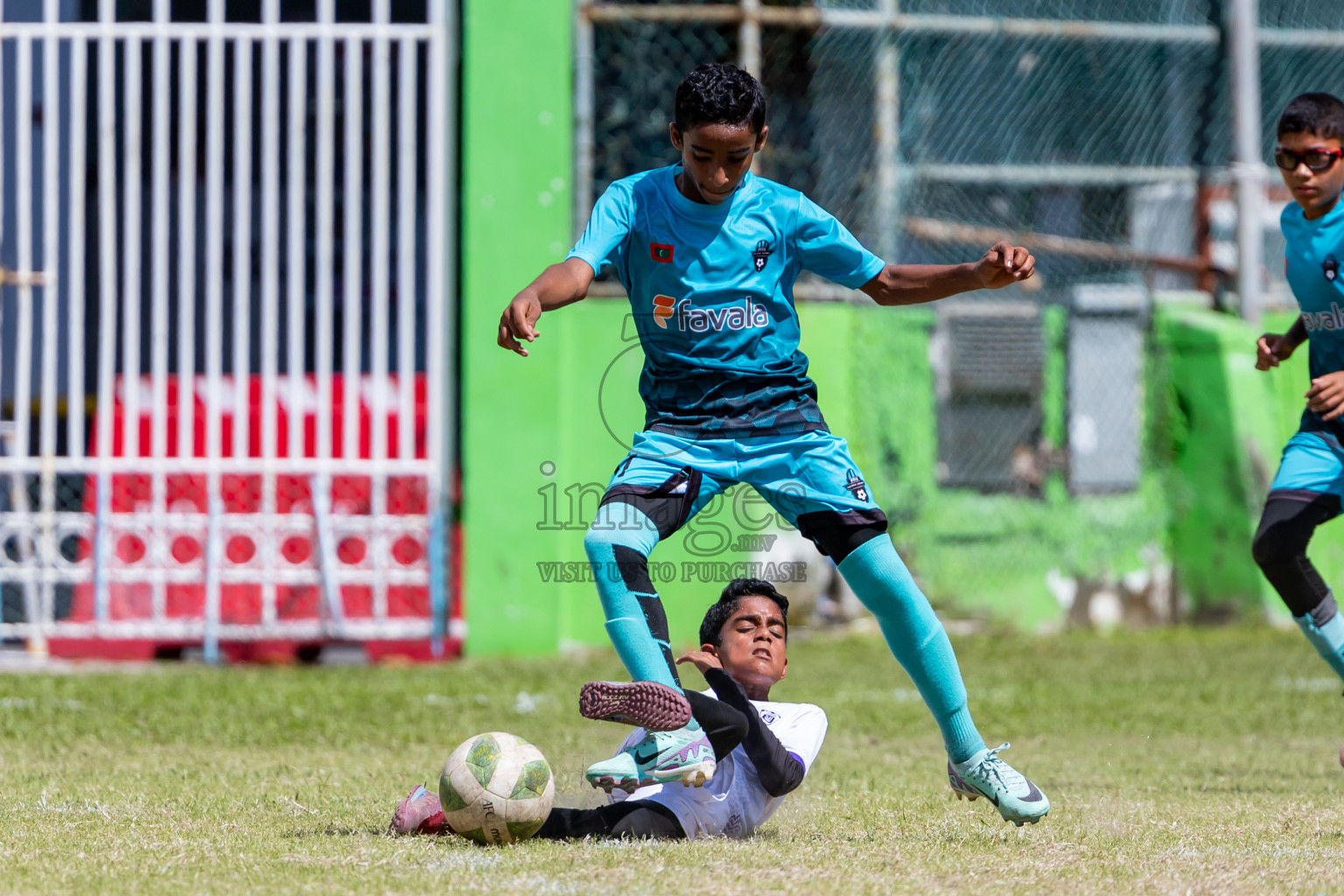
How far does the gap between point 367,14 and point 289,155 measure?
3.22 feet

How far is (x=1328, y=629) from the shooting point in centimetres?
527

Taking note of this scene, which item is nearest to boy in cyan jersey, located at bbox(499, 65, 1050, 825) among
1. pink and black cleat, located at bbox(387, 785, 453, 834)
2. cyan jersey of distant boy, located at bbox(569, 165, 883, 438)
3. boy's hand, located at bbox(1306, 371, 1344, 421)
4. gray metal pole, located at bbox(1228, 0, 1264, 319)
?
cyan jersey of distant boy, located at bbox(569, 165, 883, 438)

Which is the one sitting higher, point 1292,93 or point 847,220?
point 1292,93

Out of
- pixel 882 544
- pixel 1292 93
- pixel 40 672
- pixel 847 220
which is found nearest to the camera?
pixel 882 544

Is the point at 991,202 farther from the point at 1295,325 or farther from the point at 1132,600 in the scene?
the point at 1295,325

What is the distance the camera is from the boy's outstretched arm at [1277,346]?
5.56 m

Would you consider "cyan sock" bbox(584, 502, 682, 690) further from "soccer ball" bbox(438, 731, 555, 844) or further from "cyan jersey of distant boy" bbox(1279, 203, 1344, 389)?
"cyan jersey of distant boy" bbox(1279, 203, 1344, 389)

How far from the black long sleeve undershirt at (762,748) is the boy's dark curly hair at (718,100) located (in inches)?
54.9

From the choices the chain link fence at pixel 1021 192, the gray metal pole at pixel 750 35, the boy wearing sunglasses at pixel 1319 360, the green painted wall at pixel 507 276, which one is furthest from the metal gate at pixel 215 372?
the boy wearing sunglasses at pixel 1319 360

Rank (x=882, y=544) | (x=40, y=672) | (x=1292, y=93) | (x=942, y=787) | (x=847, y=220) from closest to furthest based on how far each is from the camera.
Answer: (x=882, y=544)
(x=942, y=787)
(x=40, y=672)
(x=847, y=220)
(x=1292, y=93)

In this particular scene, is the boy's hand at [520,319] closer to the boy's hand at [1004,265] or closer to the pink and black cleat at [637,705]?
the pink and black cleat at [637,705]

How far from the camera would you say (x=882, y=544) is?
417cm

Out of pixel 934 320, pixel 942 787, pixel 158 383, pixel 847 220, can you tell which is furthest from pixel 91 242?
pixel 942 787

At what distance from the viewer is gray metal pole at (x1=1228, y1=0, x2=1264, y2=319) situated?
11.0 metres
